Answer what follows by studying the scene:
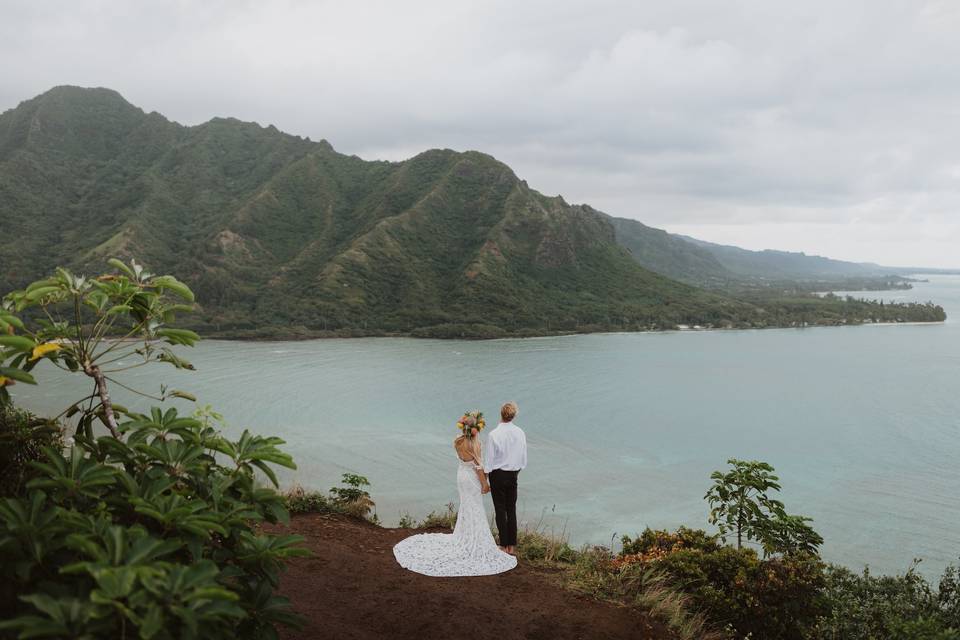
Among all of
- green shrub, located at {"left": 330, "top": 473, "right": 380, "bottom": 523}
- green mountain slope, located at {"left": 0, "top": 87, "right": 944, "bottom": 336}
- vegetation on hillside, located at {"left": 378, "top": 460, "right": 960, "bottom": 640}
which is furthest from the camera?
green mountain slope, located at {"left": 0, "top": 87, "right": 944, "bottom": 336}

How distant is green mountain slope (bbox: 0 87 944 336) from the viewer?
2965 inches

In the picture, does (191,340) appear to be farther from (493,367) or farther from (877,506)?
(493,367)

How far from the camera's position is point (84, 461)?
8.48 ft

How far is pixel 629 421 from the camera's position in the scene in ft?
116

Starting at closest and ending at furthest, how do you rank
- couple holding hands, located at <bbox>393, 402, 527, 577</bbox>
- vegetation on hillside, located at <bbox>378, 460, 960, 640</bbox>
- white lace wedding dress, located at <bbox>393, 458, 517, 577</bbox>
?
vegetation on hillside, located at <bbox>378, 460, 960, 640</bbox>, white lace wedding dress, located at <bbox>393, 458, 517, 577</bbox>, couple holding hands, located at <bbox>393, 402, 527, 577</bbox>

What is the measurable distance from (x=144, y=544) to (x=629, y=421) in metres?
35.0

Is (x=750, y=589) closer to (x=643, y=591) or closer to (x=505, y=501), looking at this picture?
(x=643, y=591)

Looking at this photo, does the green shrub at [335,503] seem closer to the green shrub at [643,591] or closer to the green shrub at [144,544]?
the green shrub at [643,591]

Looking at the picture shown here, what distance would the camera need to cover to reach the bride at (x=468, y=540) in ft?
21.0

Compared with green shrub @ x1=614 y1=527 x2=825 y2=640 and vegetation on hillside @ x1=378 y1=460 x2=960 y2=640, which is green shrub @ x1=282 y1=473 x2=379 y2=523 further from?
green shrub @ x1=614 y1=527 x2=825 y2=640

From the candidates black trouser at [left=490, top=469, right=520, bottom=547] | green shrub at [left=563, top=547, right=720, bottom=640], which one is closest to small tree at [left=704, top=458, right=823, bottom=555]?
green shrub at [left=563, top=547, right=720, bottom=640]

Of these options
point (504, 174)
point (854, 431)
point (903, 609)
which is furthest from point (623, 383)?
point (504, 174)

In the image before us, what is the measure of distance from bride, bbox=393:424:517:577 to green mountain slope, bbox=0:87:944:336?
63976mm

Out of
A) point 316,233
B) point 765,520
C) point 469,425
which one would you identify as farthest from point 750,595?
point 316,233
